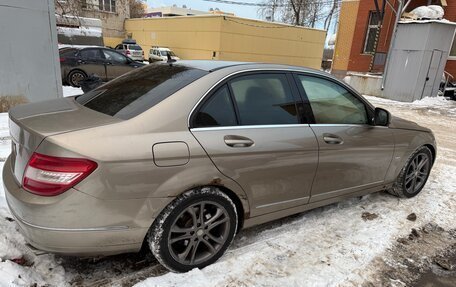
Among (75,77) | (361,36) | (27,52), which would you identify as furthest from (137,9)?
(27,52)

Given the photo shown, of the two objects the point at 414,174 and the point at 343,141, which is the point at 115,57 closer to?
the point at 414,174

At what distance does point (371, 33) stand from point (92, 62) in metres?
14.1

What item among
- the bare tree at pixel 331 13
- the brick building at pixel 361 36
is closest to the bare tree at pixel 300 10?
the bare tree at pixel 331 13

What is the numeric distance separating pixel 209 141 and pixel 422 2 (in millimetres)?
18772

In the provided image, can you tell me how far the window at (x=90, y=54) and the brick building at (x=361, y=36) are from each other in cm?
1294

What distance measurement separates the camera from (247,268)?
2.84 m

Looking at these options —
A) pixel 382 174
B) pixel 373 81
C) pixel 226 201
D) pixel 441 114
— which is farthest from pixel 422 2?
pixel 226 201

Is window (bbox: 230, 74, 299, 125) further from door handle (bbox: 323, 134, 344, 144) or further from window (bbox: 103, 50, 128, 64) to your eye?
window (bbox: 103, 50, 128, 64)

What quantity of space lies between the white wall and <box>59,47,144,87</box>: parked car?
4708 mm

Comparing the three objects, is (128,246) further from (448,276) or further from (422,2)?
(422,2)

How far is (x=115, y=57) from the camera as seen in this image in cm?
1374

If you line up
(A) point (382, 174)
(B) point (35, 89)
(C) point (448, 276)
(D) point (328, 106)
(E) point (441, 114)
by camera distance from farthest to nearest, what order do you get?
1. (E) point (441, 114)
2. (B) point (35, 89)
3. (A) point (382, 174)
4. (D) point (328, 106)
5. (C) point (448, 276)

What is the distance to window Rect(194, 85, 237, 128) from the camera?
2646mm

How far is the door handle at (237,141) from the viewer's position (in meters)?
2.68
